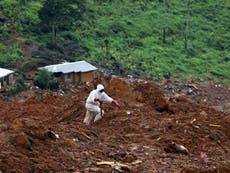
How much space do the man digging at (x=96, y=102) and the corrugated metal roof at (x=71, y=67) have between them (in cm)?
1299

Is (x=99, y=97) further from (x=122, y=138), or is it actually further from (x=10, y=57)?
(x=10, y=57)

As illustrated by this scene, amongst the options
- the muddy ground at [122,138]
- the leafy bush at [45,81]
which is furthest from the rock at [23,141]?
the leafy bush at [45,81]

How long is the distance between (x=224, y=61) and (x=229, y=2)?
10047 mm

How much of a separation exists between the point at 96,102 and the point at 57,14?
58.1ft

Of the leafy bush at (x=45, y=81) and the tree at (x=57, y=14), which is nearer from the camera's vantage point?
the leafy bush at (x=45, y=81)

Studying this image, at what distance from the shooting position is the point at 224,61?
35.4m

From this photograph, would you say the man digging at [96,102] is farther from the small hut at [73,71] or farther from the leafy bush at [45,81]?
the small hut at [73,71]

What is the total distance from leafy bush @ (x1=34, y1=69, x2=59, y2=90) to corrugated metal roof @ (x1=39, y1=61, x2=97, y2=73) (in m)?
1.24

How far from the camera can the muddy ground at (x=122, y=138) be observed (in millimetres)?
9510

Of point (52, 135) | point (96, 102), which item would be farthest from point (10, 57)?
point (52, 135)

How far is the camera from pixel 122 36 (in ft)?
116

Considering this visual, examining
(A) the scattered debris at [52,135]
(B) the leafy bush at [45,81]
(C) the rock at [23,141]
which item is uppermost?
(C) the rock at [23,141]

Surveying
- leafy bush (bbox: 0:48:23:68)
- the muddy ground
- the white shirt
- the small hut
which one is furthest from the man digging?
leafy bush (bbox: 0:48:23:68)

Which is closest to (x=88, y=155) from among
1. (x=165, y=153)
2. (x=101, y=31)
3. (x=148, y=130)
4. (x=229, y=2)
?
(x=165, y=153)
